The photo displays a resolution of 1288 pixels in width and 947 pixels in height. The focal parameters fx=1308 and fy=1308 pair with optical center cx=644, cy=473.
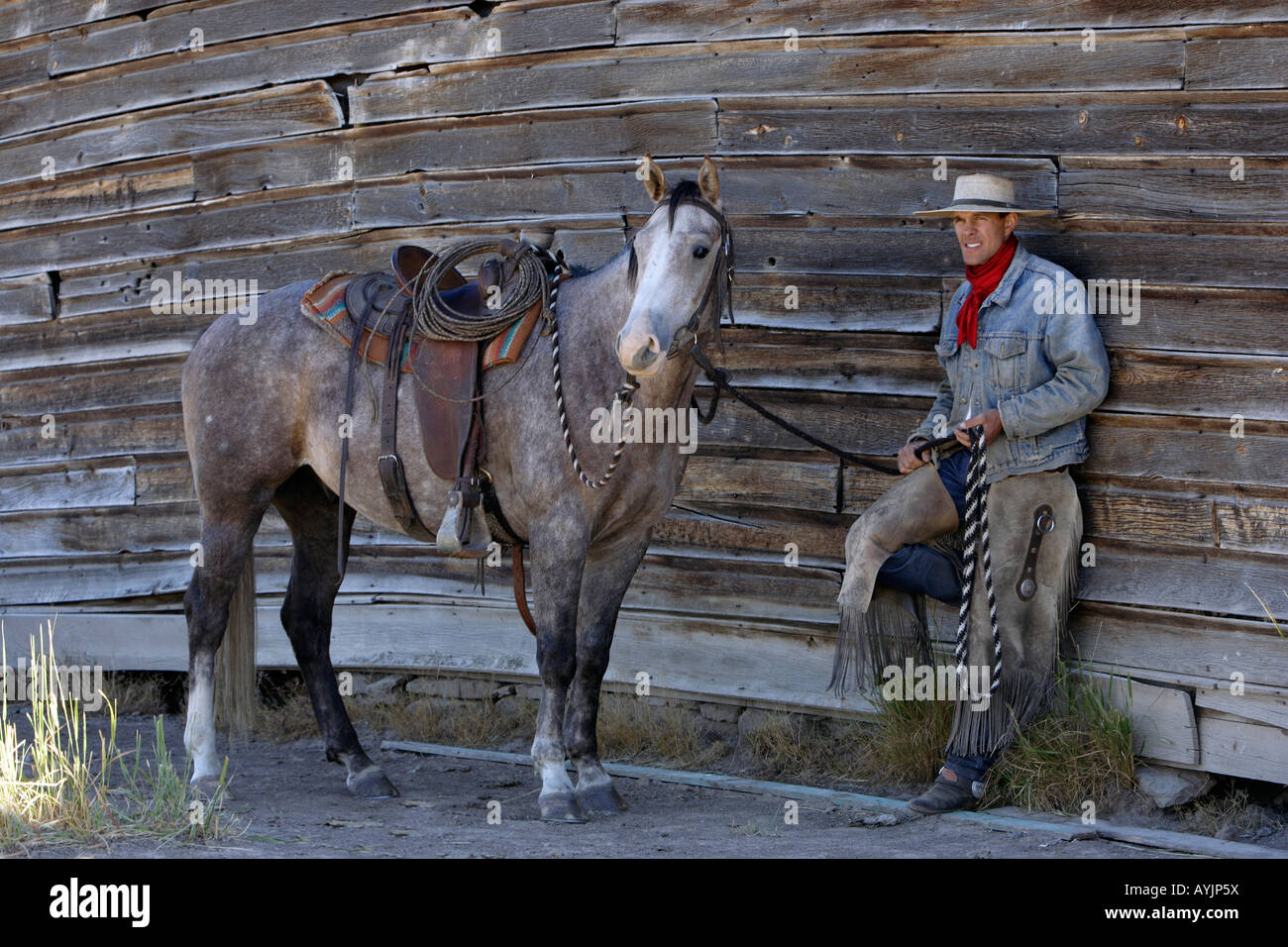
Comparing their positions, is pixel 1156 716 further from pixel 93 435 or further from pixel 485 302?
pixel 93 435

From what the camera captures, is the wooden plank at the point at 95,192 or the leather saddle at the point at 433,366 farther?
the wooden plank at the point at 95,192

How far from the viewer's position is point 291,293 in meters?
5.43

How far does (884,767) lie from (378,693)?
9.45 feet

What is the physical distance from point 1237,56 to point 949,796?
2842 mm

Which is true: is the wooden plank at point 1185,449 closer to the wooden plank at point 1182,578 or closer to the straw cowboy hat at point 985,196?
the wooden plank at point 1182,578

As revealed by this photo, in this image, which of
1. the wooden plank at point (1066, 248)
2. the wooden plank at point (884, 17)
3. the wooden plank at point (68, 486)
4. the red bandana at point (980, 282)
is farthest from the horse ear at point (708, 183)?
the wooden plank at point (68, 486)

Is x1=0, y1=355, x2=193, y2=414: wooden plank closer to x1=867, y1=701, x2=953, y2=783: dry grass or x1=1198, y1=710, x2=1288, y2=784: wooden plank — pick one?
x1=867, y1=701, x2=953, y2=783: dry grass

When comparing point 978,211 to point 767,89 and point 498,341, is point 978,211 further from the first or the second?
point 498,341

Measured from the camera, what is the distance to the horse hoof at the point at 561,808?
4707mm

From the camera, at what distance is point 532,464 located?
4.74 m

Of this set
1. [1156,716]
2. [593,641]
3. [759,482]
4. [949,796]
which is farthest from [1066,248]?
[593,641]

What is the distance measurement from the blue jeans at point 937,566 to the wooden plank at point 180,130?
3.78 m

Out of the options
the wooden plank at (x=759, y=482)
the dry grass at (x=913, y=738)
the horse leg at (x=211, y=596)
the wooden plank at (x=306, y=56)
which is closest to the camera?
the dry grass at (x=913, y=738)

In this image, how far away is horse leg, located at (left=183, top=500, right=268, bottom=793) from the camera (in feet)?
16.9
